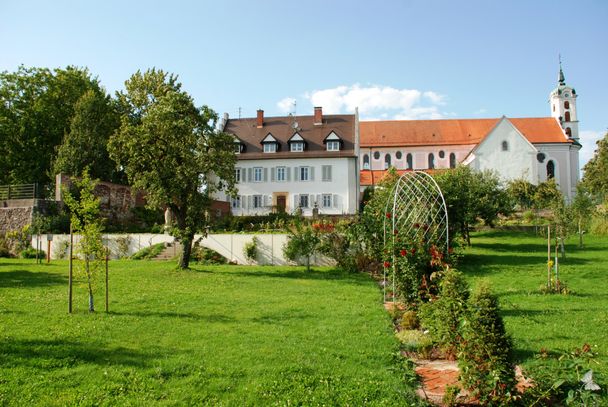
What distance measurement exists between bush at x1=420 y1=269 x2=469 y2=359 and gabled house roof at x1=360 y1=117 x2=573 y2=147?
56159 millimetres

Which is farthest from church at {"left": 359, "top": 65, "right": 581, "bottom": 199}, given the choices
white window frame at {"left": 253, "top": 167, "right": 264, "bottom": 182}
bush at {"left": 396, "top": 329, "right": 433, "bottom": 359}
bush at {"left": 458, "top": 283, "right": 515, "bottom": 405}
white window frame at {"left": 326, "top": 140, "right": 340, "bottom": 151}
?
bush at {"left": 458, "top": 283, "right": 515, "bottom": 405}

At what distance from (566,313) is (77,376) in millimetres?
9653

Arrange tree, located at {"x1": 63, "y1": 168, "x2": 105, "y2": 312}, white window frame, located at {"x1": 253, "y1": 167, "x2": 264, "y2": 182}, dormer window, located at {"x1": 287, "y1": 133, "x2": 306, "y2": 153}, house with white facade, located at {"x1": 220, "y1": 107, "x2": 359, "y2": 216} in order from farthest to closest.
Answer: white window frame, located at {"x1": 253, "y1": 167, "x2": 264, "y2": 182}
dormer window, located at {"x1": 287, "y1": 133, "x2": 306, "y2": 153}
house with white facade, located at {"x1": 220, "y1": 107, "x2": 359, "y2": 216}
tree, located at {"x1": 63, "y1": 168, "x2": 105, "y2": 312}

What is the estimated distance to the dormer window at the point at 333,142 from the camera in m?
42.6

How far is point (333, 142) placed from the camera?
42.7 meters

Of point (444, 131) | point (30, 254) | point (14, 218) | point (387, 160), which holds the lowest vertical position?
point (30, 254)

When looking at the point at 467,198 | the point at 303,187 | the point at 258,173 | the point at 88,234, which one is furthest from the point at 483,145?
the point at 88,234

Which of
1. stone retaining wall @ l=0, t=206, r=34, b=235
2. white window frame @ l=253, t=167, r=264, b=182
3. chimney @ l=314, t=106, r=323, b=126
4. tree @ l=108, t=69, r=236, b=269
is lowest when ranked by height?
stone retaining wall @ l=0, t=206, r=34, b=235

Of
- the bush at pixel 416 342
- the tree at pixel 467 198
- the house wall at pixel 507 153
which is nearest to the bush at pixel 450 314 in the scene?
the bush at pixel 416 342

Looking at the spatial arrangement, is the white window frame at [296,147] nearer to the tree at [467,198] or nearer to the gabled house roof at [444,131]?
the tree at [467,198]

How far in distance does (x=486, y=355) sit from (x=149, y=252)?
71.8ft

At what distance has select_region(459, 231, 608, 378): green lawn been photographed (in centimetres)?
779

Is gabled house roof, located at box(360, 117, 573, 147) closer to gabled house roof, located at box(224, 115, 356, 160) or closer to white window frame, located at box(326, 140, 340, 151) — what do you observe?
gabled house roof, located at box(224, 115, 356, 160)

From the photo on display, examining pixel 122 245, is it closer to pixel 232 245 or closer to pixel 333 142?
pixel 232 245
